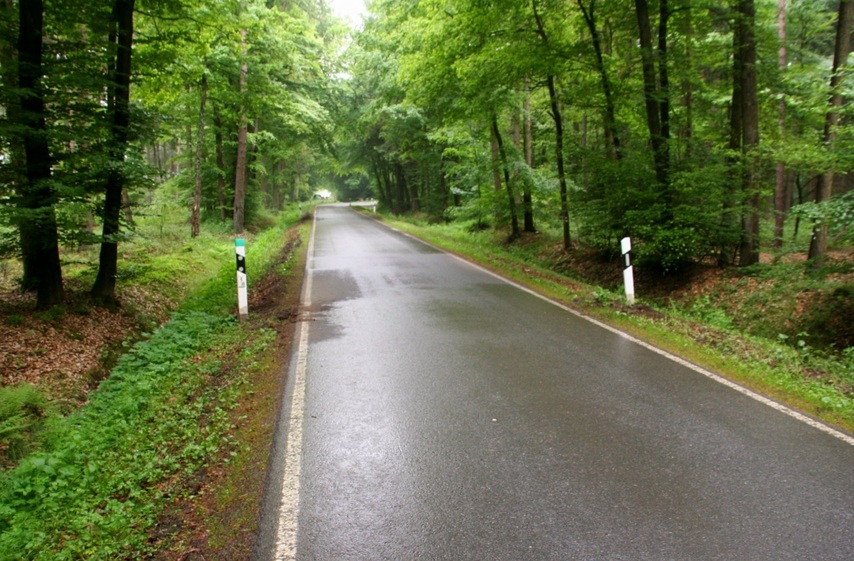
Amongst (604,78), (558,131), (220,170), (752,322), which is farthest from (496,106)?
(220,170)

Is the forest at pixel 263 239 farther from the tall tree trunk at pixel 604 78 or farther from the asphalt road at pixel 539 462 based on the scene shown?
the asphalt road at pixel 539 462

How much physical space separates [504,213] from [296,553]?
18779 millimetres

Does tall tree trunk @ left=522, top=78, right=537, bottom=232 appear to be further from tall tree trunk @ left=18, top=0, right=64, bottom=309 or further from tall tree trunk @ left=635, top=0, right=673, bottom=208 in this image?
tall tree trunk @ left=18, top=0, right=64, bottom=309

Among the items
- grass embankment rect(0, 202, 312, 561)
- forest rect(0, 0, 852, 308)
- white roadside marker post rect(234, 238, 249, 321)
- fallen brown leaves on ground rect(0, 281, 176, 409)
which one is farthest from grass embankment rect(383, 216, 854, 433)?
fallen brown leaves on ground rect(0, 281, 176, 409)

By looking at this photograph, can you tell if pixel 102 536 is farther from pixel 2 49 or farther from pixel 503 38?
pixel 503 38

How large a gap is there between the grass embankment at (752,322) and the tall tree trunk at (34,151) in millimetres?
8267

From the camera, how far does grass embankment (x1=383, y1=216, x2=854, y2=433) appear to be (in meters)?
5.36

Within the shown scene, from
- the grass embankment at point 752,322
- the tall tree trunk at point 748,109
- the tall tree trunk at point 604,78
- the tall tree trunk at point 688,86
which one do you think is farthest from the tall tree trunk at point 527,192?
the tall tree trunk at point 748,109

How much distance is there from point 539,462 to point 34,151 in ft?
26.4

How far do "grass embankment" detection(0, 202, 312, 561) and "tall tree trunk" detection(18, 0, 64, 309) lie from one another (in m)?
2.15

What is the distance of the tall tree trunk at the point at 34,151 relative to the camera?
6953mm

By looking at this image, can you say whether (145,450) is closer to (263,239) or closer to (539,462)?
(539,462)

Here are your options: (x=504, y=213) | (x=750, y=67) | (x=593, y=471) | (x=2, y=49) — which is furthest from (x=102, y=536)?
(x=504, y=213)

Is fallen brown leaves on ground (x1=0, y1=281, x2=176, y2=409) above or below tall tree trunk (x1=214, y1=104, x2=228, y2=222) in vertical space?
below
